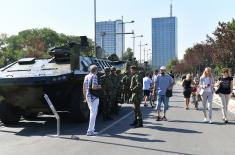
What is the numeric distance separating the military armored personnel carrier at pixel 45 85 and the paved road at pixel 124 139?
1.62 ft

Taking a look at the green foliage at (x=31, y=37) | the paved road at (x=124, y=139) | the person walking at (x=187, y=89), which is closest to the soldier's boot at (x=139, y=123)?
the paved road at (x=124, y=139)

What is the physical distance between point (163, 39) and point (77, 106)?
146 meters

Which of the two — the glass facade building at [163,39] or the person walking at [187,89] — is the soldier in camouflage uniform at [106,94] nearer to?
the person walking at [187,89]

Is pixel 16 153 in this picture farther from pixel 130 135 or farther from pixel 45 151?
pixel 130 135

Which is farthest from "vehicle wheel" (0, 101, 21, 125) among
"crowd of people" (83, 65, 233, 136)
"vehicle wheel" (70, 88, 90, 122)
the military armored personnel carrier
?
"crowd of people" (83, 65, 233, 136)

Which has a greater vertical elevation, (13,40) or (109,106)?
(13,40)

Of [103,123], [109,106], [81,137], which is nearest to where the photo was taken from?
[81,137]

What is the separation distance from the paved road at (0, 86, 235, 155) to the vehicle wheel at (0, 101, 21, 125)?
297 mm

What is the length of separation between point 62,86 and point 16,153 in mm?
4960

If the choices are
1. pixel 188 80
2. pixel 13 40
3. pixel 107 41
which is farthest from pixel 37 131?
pixel 13 40

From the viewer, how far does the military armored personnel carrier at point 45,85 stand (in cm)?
1505

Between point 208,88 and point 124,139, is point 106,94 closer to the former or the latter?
point 208,88

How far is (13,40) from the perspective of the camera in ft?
350

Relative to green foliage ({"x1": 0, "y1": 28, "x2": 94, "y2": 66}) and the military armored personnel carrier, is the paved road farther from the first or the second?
green foliage ({"x1": 0, "y1": 28, "x2": 94, "y2": 66})
